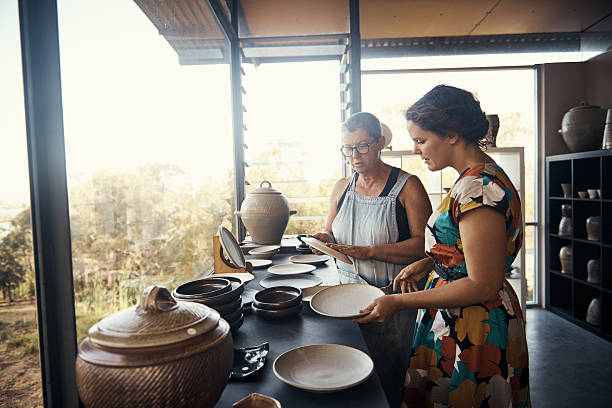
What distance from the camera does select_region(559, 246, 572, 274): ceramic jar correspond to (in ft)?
14.1

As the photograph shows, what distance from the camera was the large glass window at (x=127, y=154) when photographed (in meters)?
0.87

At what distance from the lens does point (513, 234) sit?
1183 mm

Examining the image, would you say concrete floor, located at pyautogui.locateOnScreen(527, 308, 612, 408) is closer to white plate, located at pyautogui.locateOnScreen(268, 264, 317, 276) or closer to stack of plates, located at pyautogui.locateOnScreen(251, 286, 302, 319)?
white plate, located at pyautogui.locateOnScreen(268, 264, 317, 276)

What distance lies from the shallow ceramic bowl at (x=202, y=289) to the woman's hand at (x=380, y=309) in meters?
0.43

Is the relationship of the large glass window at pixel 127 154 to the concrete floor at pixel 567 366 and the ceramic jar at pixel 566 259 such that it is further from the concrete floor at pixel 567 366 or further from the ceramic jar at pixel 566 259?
the ceramic jar at pixel 566 259

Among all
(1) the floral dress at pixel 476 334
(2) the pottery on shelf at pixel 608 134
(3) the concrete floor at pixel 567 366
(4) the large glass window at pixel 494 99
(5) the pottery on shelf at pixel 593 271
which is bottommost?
(3) the concrete floor at pixel 567 366

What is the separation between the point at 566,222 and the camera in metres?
4.29

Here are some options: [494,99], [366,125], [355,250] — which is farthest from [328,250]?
[494,99]

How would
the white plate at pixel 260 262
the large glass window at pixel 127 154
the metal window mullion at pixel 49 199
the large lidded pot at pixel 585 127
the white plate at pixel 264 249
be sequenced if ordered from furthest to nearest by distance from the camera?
the large lidded pot at pixel 585 127 < the white plate at pixel 264 249 < the white plate at pixel 260 262 < the large glass window at pixel 127 154 < the metal window mullion at pixel 49 199

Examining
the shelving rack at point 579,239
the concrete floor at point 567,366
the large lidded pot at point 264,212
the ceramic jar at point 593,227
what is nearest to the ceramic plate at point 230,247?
the large lidded pot at point 264,212

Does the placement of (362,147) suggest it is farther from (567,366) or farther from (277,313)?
(567,366)

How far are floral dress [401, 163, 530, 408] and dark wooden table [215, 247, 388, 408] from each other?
360 mm

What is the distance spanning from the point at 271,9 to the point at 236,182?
1613 mm

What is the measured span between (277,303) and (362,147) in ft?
2.95
